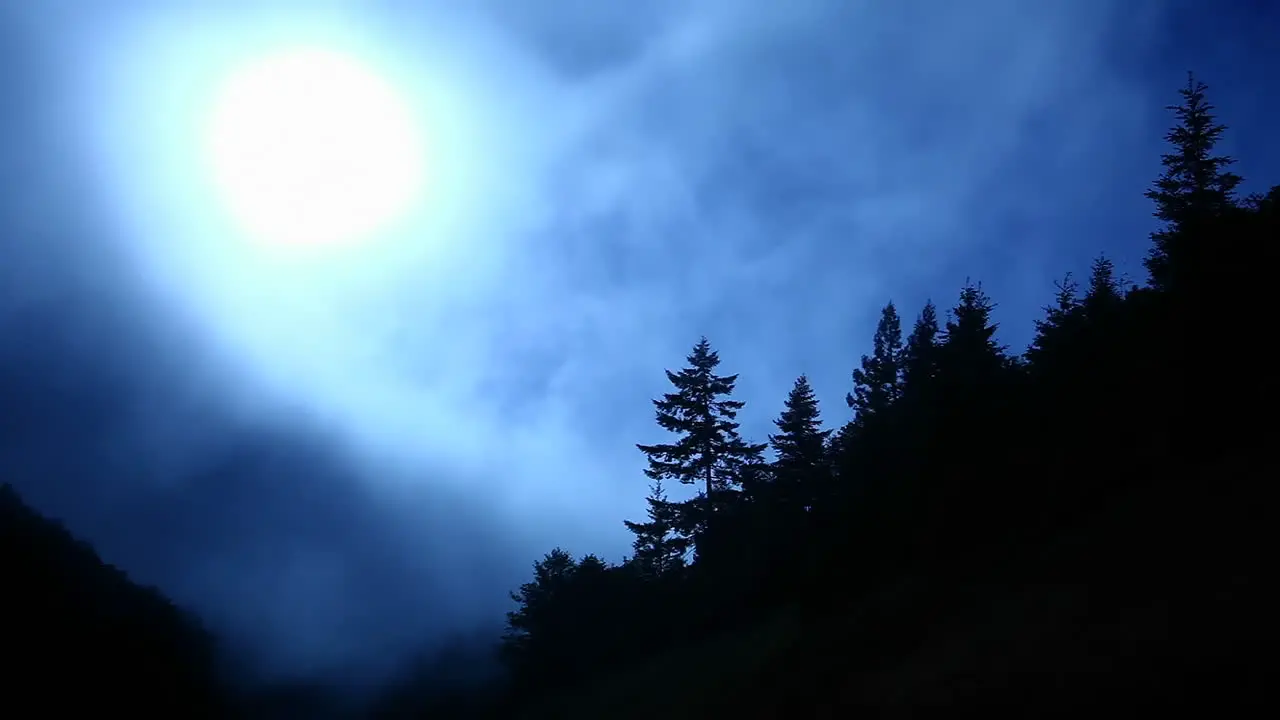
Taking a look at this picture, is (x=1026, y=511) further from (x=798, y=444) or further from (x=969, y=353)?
(x=798, y=444)

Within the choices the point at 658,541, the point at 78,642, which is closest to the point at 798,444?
the point at 658,541

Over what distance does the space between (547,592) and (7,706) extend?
69.9 ft

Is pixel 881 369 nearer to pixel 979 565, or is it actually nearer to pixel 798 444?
pixel 798 444

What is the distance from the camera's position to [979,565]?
59.5 ft

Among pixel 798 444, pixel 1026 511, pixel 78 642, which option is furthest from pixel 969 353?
pixel 78 642

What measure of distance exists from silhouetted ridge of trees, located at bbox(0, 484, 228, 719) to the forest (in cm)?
16

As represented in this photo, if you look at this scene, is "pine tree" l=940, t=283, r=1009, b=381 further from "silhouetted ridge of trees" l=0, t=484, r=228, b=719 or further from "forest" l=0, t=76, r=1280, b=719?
"silhouetted ridge of trees" l=0, t=484, r=228, b=719

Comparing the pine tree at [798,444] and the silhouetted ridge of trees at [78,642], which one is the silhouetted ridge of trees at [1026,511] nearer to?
the pine tree at [798,444]

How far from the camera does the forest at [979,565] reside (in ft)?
40.2

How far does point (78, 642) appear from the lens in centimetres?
3419

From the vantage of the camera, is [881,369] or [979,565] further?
[881,369]

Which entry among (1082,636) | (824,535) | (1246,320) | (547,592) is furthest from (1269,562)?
(547,592)

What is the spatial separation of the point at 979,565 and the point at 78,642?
120ft

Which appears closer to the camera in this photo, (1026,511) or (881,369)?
(1026,511)
